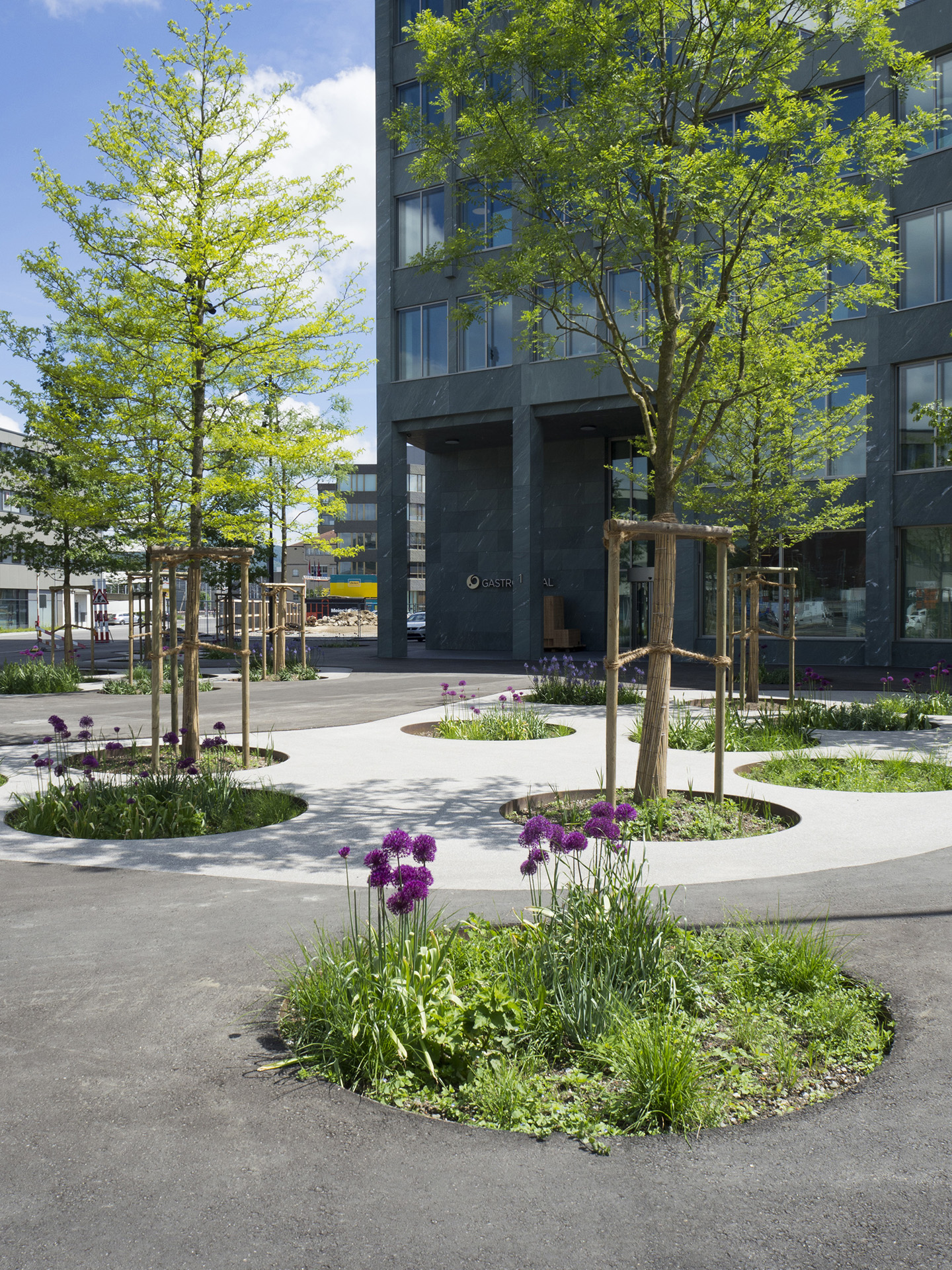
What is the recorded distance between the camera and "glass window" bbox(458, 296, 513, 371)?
31.1 metres

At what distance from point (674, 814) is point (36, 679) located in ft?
53.8

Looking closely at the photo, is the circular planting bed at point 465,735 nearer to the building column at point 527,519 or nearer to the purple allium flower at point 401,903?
the purple allium flower at point 401,903

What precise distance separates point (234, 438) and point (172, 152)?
119 inches

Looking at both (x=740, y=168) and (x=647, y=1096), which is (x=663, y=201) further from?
(x=647, y=1096)

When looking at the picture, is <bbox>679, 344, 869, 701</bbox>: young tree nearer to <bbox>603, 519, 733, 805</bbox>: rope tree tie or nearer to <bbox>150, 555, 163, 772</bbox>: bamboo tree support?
<bbox>603, 519, 733, 805</bbox>: rope tree tie

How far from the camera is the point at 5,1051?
3.78m

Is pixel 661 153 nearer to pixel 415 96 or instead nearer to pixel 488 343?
pixel 488 343

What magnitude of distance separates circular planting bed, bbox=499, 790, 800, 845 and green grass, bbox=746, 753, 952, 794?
128 centimetres

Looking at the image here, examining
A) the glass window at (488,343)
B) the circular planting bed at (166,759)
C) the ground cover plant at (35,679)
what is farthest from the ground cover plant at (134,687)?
the glass window at (488,343)

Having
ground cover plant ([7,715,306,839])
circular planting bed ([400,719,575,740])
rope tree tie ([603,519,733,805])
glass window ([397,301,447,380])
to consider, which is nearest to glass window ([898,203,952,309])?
glass window ([397,301,447,380])

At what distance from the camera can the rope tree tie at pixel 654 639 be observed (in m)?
6.95

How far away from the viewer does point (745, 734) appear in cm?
1175

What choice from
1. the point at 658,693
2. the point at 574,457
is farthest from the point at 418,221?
the point at 658,693

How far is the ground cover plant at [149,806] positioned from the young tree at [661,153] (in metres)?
3.27
